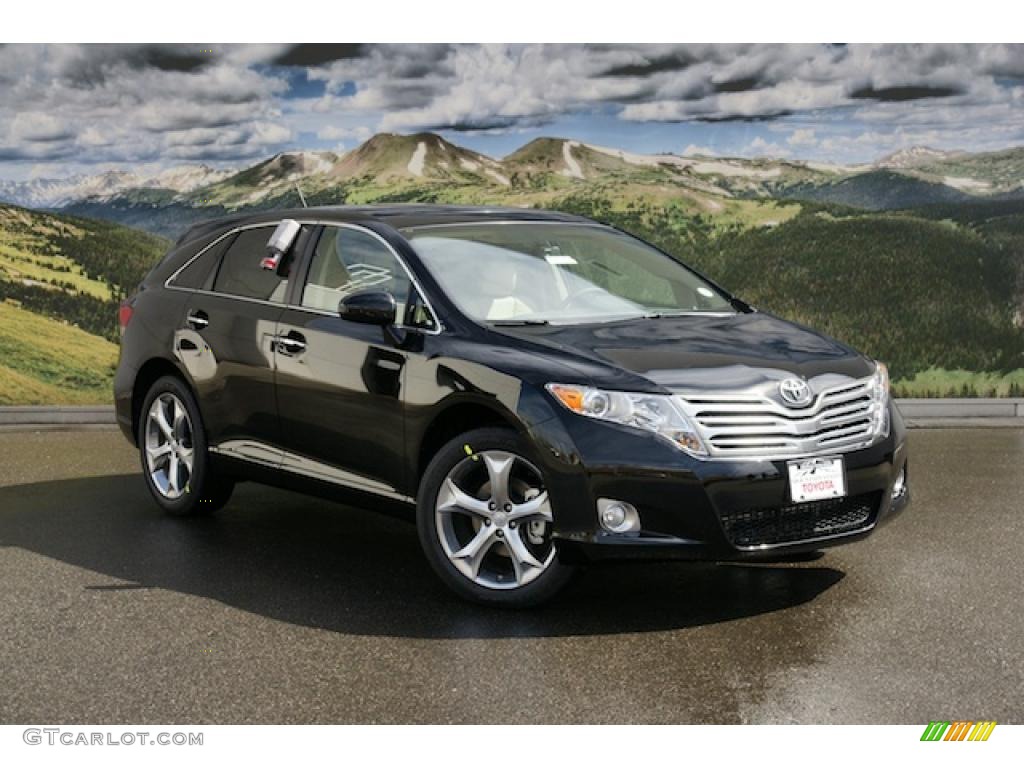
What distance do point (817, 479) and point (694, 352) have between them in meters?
0.71

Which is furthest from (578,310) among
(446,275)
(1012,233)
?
(1012,233)

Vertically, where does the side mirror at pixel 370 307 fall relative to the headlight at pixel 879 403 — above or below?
above

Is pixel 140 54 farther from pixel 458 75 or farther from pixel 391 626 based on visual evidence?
pixel 391 626

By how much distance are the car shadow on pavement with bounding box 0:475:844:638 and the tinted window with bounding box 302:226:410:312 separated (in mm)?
1235

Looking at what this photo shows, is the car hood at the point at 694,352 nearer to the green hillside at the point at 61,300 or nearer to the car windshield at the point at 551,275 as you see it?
the car windshield at the point at 551,275

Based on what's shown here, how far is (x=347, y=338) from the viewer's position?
7.30m

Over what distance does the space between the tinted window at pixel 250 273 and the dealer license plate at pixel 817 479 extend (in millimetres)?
2803

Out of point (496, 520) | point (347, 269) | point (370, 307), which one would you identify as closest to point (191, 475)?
point (347, 269)

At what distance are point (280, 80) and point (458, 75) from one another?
160 cm

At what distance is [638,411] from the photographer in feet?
20.4

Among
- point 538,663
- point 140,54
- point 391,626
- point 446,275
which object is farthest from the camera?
point 140,54

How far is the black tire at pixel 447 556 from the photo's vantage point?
644 cm

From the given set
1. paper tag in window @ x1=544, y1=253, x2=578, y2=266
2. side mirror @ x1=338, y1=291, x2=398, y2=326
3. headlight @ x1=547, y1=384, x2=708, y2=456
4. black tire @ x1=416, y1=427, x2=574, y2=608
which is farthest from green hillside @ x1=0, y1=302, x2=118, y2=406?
headlight @ x1=547, y1=384, x2=708, y2=456
